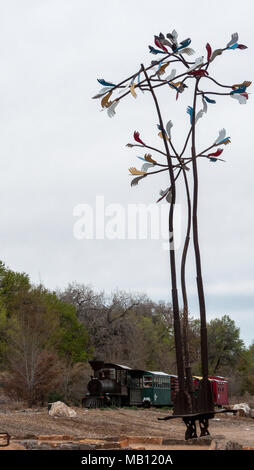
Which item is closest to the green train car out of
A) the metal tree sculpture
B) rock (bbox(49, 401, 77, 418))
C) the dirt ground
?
the dirt ground

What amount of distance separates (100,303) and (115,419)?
30.8m

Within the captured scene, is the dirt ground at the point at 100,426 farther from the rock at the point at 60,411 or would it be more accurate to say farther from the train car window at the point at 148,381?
the train car window at the point at 148,381

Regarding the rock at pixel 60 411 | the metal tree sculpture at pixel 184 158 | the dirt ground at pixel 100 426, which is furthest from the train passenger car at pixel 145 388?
the metal tree sculpture at pixel 184 158

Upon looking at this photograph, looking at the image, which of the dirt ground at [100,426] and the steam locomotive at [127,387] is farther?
the steam locomotive at [127,387]

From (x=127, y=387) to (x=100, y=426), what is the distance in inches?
431

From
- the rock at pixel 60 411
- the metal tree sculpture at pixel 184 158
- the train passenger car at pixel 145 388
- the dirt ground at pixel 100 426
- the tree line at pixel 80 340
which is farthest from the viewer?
the train passenger car at pixel 145 388

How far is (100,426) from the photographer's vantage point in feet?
75.6

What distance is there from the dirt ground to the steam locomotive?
1503 mm

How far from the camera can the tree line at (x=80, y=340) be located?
29.9 m

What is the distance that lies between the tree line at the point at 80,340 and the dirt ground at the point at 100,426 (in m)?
2.29

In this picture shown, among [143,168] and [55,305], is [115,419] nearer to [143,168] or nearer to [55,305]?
[143,168]

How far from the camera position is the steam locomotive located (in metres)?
31.3

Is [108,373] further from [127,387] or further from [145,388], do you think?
[145,388]

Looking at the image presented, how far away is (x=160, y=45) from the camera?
12820 mm
